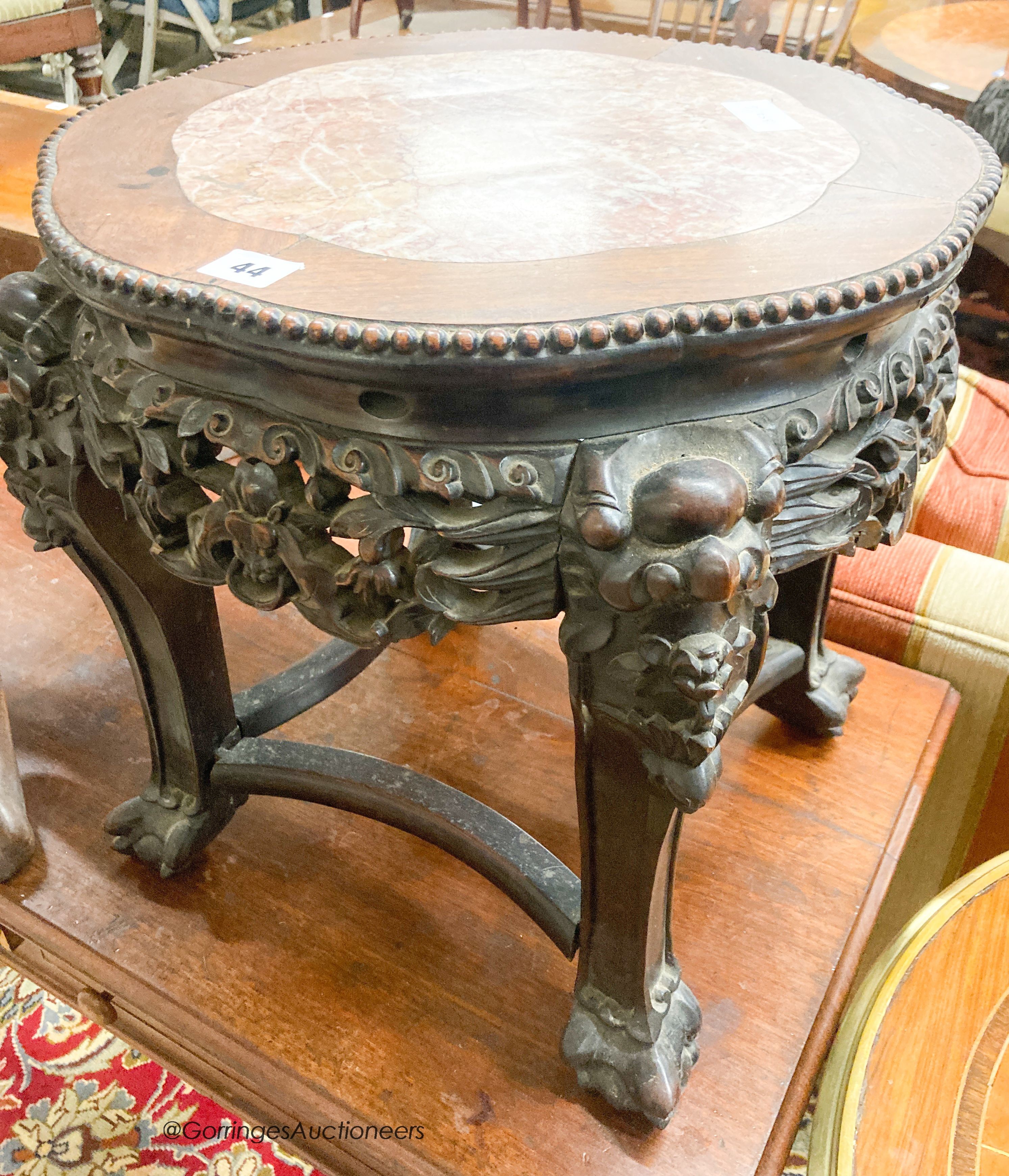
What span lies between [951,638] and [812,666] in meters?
0.18

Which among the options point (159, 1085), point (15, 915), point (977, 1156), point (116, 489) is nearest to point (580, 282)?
point (116, 489)

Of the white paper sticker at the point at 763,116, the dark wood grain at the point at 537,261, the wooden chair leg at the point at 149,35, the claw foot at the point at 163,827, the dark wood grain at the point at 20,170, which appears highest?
the white paper sticker at the point at 763,116

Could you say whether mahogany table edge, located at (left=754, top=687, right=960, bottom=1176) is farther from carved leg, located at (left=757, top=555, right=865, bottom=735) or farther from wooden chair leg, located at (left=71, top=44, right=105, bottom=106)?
wooden chair leg, located at (left=71, top=44, right=105, bottom=106)

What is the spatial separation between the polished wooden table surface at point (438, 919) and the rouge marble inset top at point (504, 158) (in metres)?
0.55

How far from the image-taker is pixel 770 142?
0.69 metres

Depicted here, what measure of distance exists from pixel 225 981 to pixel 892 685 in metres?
0.70

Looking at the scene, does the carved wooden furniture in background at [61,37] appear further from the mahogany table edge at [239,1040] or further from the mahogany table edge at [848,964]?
the mahogany table edge at [848,964]

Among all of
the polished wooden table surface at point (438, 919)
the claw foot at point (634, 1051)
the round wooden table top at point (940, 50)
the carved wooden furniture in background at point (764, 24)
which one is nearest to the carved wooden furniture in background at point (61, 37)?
the carved wooden furniture in background at point (764, 24)

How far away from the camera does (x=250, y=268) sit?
1.74 ft

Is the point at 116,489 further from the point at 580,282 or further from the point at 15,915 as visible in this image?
the point at 15,915

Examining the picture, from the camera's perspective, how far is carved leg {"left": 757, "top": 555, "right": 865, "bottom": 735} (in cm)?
92

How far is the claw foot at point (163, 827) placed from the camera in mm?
860

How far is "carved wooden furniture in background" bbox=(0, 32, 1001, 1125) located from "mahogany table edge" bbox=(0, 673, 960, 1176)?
103mm

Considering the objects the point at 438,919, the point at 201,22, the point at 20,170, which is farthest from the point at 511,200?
the point at 201,22
